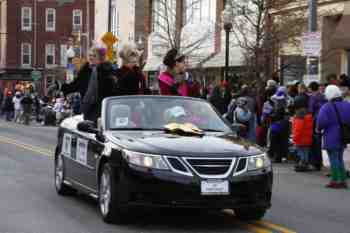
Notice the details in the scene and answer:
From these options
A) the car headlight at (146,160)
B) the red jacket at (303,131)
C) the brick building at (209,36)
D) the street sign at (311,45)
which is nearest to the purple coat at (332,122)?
the red jacket at (303,131)

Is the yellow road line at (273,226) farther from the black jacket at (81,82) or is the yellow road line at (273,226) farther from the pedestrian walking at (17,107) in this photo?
the pedestrian walking at (17,107)

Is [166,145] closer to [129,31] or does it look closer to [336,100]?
[336,100]

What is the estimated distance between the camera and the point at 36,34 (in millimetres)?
80250

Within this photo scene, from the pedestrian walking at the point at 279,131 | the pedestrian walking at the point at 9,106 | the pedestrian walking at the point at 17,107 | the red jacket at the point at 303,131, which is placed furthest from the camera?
the pedestrian walking at the point at 9,106

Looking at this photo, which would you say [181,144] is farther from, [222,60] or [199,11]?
[199,11]

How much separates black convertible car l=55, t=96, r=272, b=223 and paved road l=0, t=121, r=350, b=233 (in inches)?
11.1

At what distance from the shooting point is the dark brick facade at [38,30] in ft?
260

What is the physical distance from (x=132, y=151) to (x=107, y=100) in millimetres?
1785

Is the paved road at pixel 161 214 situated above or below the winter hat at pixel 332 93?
below

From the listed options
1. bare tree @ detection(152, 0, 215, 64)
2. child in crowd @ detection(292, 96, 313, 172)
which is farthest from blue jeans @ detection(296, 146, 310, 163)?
bare tree @ detection(152, 0, 215, 64)

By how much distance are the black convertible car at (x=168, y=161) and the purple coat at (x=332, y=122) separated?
3.96 metres

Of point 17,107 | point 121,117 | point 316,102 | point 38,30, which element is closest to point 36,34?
point 38,30

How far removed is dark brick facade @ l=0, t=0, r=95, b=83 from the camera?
79312 millimetres

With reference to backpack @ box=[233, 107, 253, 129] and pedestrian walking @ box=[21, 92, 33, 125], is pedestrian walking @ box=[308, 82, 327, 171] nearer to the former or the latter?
backpack @ box=[233, 107, 253, 129]
